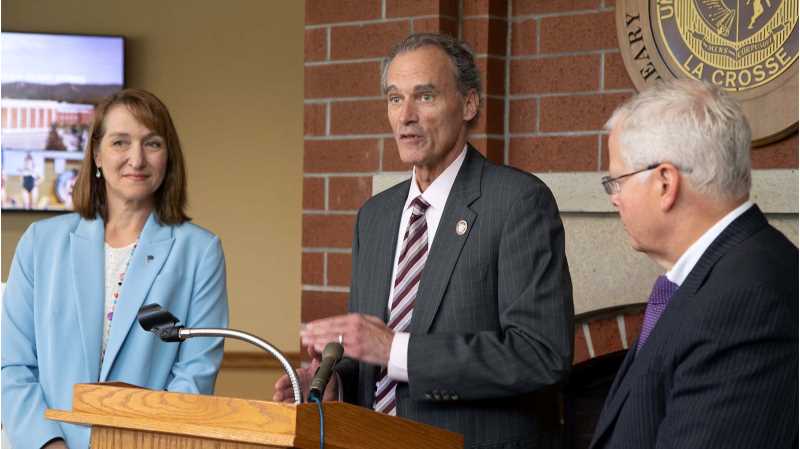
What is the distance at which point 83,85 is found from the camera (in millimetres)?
6379

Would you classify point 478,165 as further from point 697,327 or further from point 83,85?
point 83,85

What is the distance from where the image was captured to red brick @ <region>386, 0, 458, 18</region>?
3.68 meters

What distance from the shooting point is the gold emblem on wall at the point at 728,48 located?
10.6 feet

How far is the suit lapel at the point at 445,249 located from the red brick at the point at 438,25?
1172 millimetres

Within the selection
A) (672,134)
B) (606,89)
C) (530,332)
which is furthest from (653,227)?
(606,89)

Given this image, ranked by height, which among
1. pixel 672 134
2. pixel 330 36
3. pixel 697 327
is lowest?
pixel 697 327

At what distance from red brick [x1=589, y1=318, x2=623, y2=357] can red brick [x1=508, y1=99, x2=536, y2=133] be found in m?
0.64

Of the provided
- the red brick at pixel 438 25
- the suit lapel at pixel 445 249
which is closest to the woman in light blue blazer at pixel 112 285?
the suit lapel at pixel 445 249

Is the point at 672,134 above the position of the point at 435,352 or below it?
above

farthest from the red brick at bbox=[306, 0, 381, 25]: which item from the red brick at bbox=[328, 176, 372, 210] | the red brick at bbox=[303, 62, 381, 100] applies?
the red brick at bbox=[328, 176, 372, 210]

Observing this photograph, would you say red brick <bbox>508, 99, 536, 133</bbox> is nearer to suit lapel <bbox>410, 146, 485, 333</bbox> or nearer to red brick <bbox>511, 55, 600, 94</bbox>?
red brick <bbox>511, 55, 600, 94</bbox>

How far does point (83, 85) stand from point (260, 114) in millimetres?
975

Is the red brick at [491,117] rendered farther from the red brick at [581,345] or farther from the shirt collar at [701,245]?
the shirt collar at [701,245]

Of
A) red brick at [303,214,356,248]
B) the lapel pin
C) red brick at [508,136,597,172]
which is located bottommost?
red brick at [303,214,356,248]
